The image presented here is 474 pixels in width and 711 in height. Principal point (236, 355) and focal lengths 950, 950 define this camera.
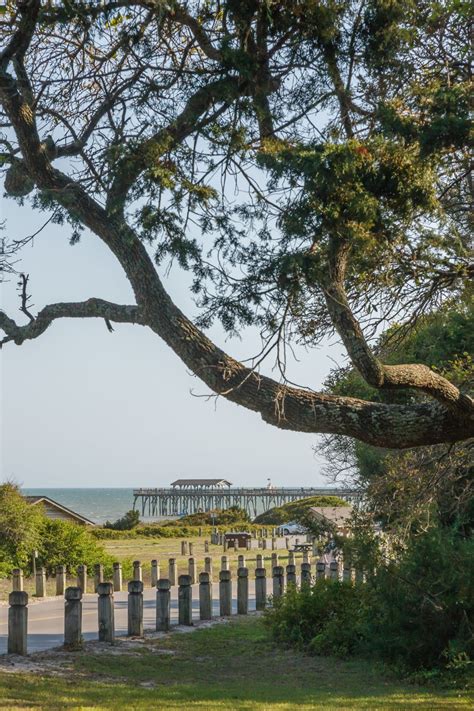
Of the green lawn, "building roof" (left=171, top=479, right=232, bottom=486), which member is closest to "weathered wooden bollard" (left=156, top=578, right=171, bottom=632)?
the green lawn

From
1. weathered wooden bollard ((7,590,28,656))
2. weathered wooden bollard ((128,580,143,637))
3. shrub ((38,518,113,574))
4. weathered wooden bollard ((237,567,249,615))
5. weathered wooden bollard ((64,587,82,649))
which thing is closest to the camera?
weathered wooden bollard ((7,590,28,656))

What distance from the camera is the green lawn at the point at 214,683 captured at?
376 inches

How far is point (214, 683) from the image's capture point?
11.4m

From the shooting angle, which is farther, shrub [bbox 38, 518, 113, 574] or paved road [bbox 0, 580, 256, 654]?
shrub [bbox 38, 518, 113, 574]

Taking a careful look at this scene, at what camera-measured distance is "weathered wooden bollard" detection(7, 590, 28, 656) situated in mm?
12109

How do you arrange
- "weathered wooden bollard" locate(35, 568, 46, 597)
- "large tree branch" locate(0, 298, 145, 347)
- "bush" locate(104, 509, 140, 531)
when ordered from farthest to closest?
"bush" locate(104, 509, 140, 531), "weathered wooden bollard" locate(35, 568, 46, 597), "large tree branch" locate(0, 298, 145, 347)

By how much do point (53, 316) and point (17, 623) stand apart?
14.0 feet

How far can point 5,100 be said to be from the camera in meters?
9.73

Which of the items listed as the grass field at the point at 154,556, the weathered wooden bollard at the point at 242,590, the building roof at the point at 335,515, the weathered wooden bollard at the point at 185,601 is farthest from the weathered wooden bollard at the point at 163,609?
the grass field at the point at 154,556

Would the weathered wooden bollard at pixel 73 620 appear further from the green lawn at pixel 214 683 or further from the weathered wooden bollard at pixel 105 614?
the weathered wooden bollard at pixel 105 614

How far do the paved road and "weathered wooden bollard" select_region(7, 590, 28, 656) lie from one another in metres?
0.91

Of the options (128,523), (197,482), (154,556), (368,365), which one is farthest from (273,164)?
(197,482)

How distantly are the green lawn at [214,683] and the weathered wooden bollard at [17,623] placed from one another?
73cm

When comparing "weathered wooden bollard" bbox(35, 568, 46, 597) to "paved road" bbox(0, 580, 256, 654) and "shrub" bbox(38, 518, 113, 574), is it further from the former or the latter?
"shrub" bbox(38, 518, 113, 574)
